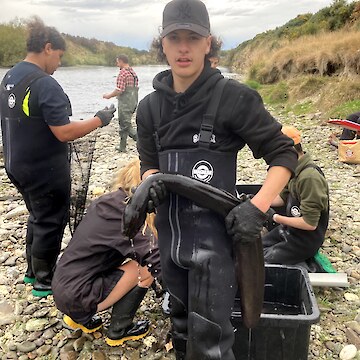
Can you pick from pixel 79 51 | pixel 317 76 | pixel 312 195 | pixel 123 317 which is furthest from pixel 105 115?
pixel 79 51

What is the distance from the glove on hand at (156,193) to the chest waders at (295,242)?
202cm

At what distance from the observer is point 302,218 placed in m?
3.78

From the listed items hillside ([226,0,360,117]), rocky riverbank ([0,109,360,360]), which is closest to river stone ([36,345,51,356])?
rocky riverbank ([0,109,360,360])

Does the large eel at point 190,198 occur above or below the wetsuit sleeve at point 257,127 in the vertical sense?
below

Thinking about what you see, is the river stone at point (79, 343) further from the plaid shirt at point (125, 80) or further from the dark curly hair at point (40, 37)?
the plaid shirt at point (125, 80)

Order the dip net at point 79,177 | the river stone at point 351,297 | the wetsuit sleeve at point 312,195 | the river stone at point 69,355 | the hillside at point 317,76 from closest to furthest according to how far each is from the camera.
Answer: the river stone at point 69,355, the wetsuit sleeve at point 312,195, the river stone at point 351,297, the dip net at point 79,177, the hillside at point 317,76

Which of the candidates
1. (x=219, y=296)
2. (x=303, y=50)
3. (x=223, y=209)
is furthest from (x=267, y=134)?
(x=303, y=50)

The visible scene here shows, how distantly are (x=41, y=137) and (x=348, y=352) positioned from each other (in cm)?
304

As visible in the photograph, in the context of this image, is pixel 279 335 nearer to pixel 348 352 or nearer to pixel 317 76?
pixel 348 352

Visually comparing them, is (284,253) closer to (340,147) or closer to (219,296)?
(219,296)

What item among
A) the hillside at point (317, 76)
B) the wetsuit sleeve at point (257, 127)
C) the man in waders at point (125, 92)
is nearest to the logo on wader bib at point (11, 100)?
the wetsuit sleeve at point (257, 127)

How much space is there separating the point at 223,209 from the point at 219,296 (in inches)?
19.3

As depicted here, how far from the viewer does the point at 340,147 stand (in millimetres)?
8523

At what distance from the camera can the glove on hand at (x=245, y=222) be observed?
7.13ft
